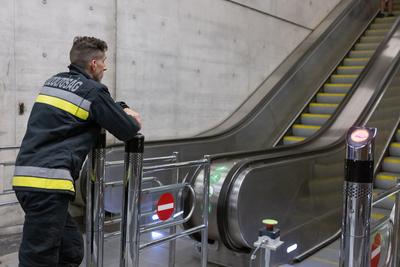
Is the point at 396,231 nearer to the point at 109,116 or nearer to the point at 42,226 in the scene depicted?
the point at 109,116

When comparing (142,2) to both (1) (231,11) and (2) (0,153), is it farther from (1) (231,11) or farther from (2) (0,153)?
(2) (0,153)

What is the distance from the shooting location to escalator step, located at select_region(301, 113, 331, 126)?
289 inches

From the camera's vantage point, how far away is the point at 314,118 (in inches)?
295

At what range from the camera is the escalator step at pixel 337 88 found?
25.8 feet

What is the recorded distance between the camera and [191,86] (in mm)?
6508

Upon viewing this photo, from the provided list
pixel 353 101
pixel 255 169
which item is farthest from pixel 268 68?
pixel 255 169

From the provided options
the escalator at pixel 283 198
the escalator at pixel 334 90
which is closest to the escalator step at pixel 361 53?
the escalator at pixel 334 90

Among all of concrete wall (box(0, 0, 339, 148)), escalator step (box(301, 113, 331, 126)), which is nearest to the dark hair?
concrete wall (box(0, 0, 339, 148))

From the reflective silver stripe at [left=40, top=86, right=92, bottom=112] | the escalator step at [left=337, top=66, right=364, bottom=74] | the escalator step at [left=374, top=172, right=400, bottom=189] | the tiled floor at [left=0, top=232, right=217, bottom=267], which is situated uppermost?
the escalator step at [left=337, top=66, right=364, bottom=74]

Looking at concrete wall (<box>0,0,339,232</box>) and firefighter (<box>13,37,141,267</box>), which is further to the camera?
concrete wall (<box>0,0,339,232</box>)

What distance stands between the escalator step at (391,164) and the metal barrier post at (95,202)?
442cm

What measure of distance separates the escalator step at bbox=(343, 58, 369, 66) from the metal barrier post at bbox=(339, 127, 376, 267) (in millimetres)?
7084

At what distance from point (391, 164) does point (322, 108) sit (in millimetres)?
2132

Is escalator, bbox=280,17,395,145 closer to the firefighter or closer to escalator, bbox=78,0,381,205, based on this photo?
escalator, bbox=78,0,381,205
